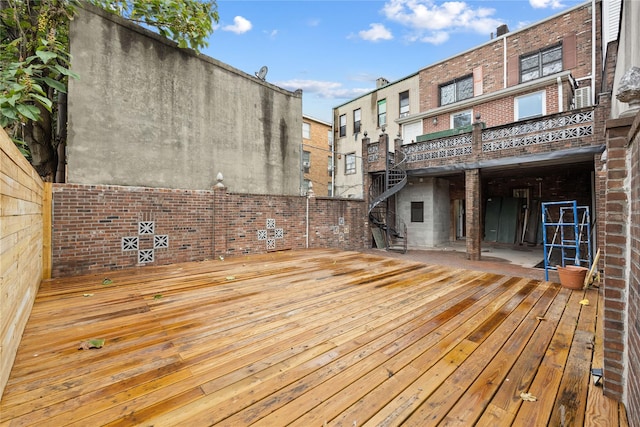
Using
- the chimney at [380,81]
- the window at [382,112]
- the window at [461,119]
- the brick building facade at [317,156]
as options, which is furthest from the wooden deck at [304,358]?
the brick building facade at [317,156]

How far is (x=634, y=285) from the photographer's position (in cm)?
138

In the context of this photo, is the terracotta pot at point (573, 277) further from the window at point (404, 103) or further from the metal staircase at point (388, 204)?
the window at point (404, 103)

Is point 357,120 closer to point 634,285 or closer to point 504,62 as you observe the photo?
point 504,62

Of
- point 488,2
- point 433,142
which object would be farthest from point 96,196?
point 488,2

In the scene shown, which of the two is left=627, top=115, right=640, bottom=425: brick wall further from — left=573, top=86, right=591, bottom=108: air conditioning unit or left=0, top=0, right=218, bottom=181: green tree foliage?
left=573, top=86, right=591, bottom=108: air conditioning unit

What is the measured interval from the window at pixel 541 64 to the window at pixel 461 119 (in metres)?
2.24

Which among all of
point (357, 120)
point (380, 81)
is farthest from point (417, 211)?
point (380, 81)

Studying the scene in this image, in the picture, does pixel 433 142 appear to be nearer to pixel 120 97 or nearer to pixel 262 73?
pixel 262 73

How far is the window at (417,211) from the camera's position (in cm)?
1147

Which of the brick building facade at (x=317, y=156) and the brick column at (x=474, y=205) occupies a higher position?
the brick building facade at (x=317, y=156)

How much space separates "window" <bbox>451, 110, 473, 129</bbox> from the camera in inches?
441

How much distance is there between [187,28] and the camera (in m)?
6.23

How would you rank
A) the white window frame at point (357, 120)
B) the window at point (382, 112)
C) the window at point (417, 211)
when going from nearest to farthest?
the window at point (417, 211) < the window at point (382, 112) < the white window frame at point (357, 120)

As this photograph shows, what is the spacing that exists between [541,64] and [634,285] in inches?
505
